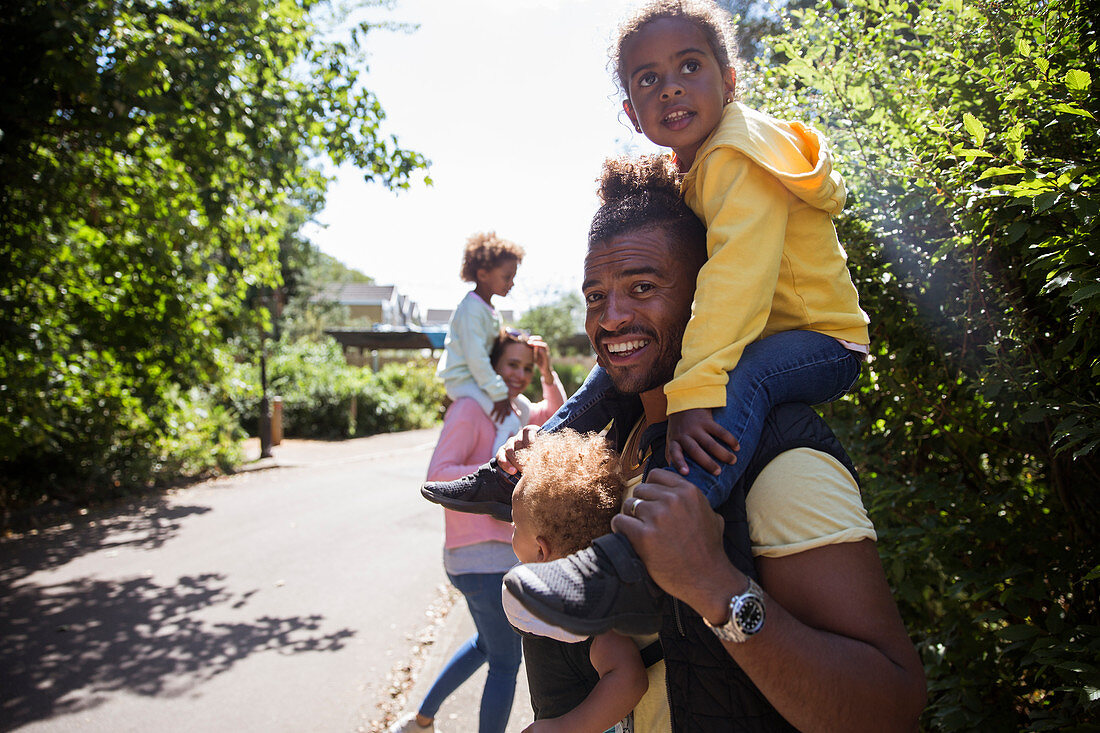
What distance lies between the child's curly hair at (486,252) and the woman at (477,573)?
105cm

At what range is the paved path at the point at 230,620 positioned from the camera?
454cm

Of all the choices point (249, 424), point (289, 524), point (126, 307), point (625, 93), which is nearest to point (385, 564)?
point (289, 524)

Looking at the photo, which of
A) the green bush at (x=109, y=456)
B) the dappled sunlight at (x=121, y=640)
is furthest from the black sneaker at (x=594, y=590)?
the green bush at (x=109, y=456)

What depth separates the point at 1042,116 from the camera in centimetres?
200

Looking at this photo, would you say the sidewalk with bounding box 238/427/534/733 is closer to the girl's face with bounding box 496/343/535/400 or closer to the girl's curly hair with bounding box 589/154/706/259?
the girl's face with bounding box 496/343/535/400

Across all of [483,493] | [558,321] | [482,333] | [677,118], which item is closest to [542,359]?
[482,333]

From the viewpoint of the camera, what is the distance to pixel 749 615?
1.12 meters

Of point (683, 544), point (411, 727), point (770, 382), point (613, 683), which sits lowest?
point (411, 727)

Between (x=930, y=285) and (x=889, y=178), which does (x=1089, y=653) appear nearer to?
(x=930, y=285)

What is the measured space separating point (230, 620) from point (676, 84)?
20.2 ft

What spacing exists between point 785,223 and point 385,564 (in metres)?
7.03

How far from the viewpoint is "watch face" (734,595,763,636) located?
1115mm

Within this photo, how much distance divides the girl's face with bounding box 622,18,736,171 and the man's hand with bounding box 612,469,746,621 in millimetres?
1197

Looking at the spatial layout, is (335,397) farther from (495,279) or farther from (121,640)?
(495,279)
